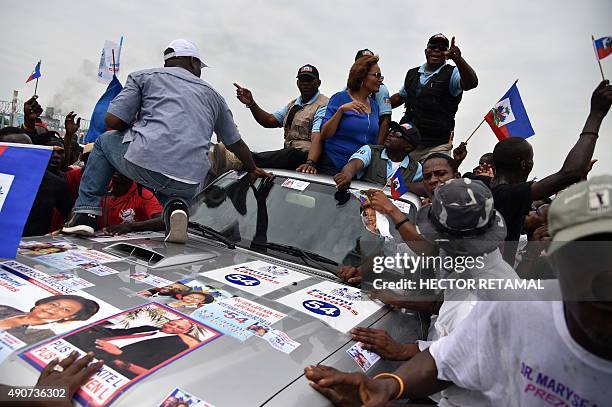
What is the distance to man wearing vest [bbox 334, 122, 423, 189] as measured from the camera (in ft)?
10.9

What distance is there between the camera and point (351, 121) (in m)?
3.64

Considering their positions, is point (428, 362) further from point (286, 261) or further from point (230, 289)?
point (286, 261)

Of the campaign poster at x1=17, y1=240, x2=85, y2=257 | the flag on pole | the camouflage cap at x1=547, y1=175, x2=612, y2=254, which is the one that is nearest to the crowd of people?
the camouflage cap at x1=547, y1=175, x2=612, y2=254

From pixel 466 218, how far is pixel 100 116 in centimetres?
376

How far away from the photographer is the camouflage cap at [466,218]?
1730 millimetres

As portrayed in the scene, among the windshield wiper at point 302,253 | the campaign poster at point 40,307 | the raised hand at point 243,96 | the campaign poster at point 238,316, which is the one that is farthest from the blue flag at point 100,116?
the campaign poster at point 238,316

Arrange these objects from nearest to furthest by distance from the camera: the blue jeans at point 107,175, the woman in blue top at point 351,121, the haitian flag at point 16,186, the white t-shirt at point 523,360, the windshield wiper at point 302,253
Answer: the white t-shirt at point 523,360 < the haitian flag at point 16,186 < the windshield wiper at point 302,253 < the blue jeans at point 107,175 < the woman in blue top at point 351,121

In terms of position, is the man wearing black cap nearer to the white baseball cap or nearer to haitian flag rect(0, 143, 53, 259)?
the white baseball cap

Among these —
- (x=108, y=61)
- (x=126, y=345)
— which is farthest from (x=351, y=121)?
(x=108, y=61)

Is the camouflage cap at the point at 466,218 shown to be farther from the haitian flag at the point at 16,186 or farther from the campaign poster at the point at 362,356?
the haitian flag at the point at 16,186

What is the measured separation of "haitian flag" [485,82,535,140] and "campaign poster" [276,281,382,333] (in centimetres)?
245

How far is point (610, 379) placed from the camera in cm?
99

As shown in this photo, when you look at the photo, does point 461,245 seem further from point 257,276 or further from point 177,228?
point 177,228

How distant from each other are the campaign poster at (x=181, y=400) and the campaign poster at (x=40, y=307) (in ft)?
1.68
